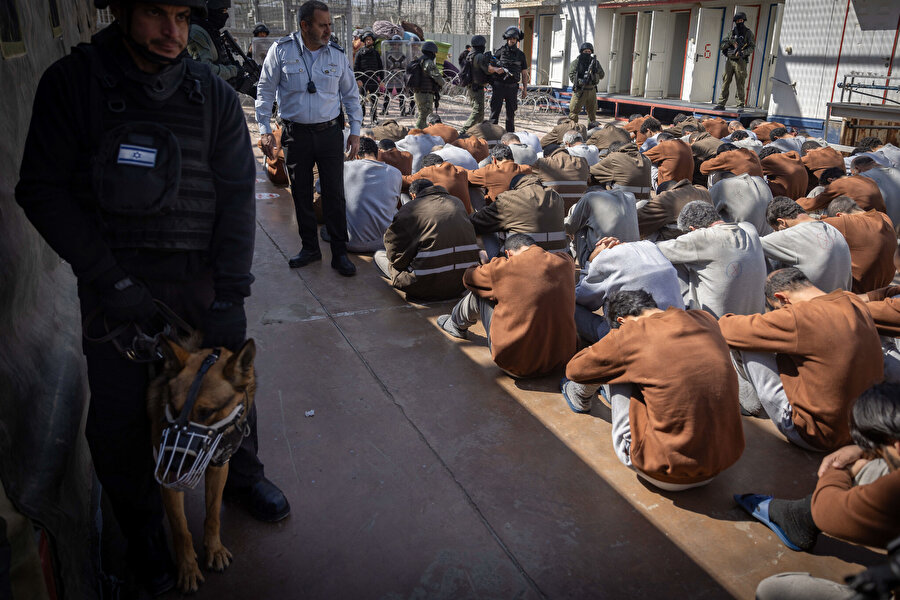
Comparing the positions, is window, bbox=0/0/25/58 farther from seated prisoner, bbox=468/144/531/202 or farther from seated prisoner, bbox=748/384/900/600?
seated prisoner, bbox=468/144/531/202

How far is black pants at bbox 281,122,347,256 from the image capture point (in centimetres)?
506

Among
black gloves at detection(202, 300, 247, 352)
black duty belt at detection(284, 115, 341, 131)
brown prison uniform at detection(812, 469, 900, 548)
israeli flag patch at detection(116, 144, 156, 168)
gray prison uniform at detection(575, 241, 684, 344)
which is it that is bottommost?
brown prison uniform at detection(812, 469, 900, 548)

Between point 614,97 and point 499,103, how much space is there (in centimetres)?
644

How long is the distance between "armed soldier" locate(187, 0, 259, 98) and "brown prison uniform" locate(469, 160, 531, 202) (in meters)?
2.90

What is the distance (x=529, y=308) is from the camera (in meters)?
3.79

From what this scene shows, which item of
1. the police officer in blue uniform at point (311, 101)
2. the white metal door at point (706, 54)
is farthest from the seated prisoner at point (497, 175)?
the white metal door at point (706, 54)

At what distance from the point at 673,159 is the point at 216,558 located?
6.84 meters

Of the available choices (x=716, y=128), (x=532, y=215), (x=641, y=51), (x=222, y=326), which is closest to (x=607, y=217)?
(x=532, y=215)

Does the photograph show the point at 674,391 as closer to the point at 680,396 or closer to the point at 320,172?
the point at 680,396

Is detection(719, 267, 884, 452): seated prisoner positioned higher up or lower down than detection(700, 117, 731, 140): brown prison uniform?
lower down

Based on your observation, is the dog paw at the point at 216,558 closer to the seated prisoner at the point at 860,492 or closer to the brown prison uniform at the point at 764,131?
the seated prisoner at the point at 860,492

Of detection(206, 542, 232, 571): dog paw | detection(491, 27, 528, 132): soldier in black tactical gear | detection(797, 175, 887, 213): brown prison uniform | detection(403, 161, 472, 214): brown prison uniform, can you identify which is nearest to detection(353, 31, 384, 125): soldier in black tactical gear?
detection(491, 27, 528, 132): soldier in black tactical gear

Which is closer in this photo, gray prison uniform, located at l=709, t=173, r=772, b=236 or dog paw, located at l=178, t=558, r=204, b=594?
dog paw, located at l=178, t=558, r=204, b=594

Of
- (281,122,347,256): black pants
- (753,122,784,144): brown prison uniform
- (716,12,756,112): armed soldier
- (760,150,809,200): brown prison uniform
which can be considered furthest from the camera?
(716,12,756,112): armed soldier
